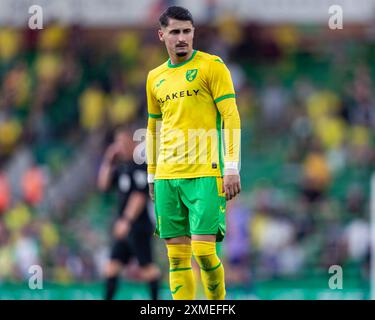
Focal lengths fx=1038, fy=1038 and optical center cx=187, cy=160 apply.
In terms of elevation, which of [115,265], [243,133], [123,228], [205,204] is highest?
[243,133]

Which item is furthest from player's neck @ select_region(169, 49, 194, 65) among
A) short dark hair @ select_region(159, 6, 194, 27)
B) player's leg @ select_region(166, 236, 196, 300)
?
player's leg @ select_region(166, 236, 196, 300)

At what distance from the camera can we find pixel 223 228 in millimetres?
8203

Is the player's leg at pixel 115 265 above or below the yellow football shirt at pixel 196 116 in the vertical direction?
below

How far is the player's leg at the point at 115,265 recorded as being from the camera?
39.8 feet

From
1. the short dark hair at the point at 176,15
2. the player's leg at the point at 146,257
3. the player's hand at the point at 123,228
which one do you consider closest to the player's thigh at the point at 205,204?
the short dark hair at the point at 176,15

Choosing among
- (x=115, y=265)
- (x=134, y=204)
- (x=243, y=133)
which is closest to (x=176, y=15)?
(x=134, y=204)

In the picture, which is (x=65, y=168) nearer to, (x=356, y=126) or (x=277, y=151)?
(x=277, y=151)

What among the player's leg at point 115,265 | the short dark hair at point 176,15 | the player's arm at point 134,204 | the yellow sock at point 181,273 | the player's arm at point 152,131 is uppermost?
the short dark hair at point 176,15

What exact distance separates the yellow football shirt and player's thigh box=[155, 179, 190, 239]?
0.28 feet

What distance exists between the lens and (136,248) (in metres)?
12.2

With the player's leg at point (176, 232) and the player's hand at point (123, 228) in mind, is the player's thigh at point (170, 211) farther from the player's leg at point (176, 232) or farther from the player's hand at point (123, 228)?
the player's hand at point (123, 228)

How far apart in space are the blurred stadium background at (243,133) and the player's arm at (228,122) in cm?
843

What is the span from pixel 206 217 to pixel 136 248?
14.0ft

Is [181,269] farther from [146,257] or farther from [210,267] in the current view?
[146,257]
